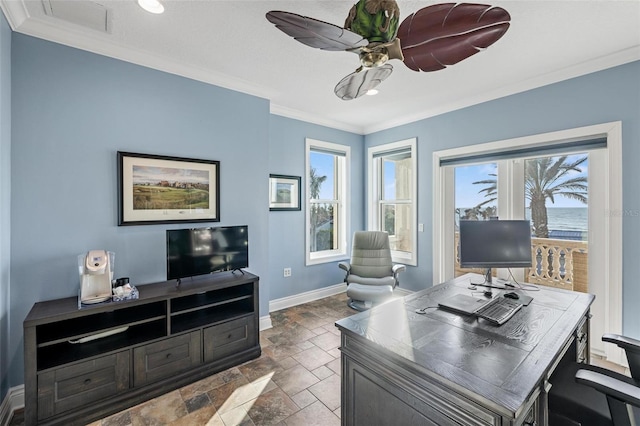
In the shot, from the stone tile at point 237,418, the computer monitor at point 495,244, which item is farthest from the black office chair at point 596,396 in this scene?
the stone tile at point 237,418

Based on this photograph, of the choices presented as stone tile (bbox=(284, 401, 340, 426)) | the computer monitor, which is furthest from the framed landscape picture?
the computer monitor

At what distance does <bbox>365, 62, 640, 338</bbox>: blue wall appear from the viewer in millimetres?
2389

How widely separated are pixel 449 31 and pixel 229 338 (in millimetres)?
2739

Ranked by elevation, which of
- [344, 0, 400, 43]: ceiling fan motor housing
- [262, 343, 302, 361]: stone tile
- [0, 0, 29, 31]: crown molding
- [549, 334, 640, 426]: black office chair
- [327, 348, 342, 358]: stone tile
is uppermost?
[0, 0, 29, 31]: crown molding

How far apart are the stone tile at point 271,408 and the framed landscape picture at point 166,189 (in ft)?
5.45

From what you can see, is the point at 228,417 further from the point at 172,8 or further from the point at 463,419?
the point at 172,8

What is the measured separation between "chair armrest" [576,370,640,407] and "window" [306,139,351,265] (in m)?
3.21

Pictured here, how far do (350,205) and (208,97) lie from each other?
2.64m

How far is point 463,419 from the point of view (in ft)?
3.29

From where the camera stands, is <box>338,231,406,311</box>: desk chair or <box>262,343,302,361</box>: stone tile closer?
<box>262,343,302,361</box>: stone tile

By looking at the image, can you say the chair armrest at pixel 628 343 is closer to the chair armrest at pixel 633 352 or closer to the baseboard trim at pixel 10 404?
the chair armrest at pixel 633 352

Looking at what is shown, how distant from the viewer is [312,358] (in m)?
2.66

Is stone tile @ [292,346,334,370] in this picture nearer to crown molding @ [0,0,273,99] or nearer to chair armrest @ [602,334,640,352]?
chair armrest @ [602,334,640,352]

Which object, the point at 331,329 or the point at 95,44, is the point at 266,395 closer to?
the point at 331,329
